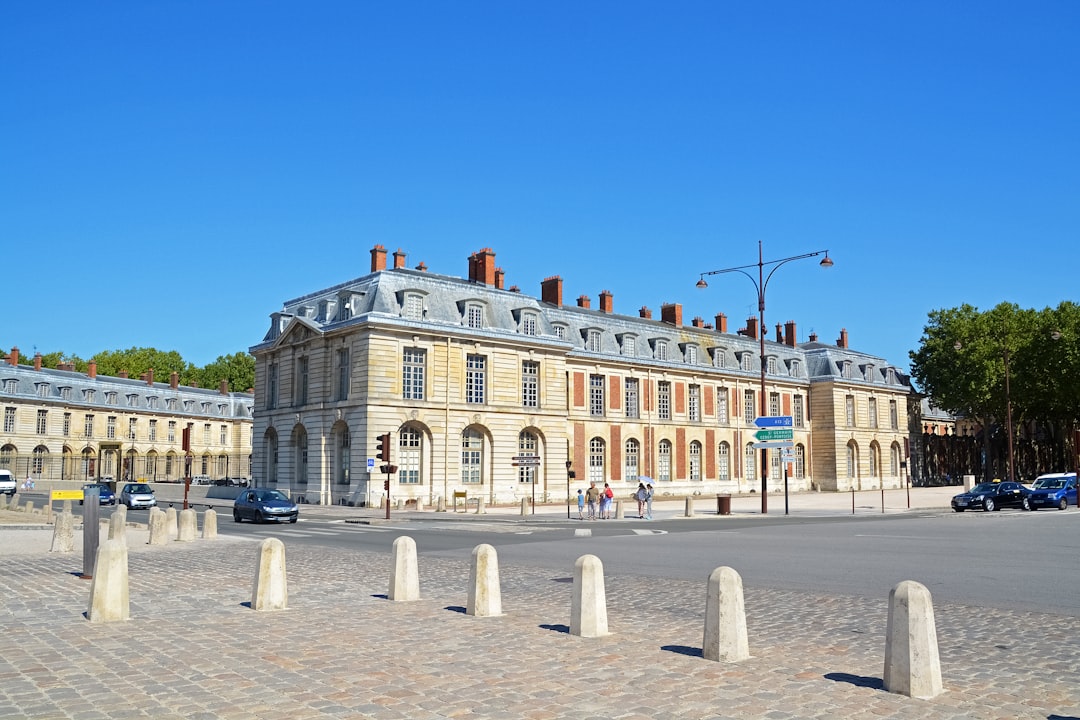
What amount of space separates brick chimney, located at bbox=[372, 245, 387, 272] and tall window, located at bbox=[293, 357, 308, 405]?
634cm

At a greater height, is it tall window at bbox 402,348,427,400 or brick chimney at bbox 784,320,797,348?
brick chimney at bbox 784,320,797,348

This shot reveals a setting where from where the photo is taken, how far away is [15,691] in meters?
6.78

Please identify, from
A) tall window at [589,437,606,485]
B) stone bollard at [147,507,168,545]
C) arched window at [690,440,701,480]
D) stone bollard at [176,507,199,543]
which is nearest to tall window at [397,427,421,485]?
tall window at [589,437,606,485]

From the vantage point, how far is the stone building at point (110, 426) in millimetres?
76438

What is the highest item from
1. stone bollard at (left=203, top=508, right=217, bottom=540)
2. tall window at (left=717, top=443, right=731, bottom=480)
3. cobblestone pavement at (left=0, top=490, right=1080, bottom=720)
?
tall window at (left=717, top=443, right=731, bottom=480)

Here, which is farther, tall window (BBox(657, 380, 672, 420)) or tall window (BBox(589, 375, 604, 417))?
tall window (BBox(657, 380, 672, 420))

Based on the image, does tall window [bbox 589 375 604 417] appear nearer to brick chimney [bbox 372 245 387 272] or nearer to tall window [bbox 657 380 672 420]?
tall window [bbox 657 380 672 420]

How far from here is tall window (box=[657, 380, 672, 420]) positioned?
61.2 m

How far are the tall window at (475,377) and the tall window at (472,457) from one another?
1.72m

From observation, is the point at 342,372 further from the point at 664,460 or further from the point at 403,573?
the point at 403,573

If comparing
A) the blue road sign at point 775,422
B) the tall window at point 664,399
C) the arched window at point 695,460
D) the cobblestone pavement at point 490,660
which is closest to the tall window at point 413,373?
the blue road sign at point 775,422

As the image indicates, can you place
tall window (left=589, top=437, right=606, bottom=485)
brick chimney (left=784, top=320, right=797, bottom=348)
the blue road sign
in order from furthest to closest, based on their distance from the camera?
brick chimney (left=784, top=320, right=797, bottom=348), tall window (left=589, top=437, right=606, bottom=485), the blue road sign

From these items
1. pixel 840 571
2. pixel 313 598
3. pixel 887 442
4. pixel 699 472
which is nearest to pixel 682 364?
pixel 699 472

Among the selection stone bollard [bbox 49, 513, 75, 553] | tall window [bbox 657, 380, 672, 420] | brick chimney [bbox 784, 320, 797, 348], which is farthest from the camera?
brick chimney [bbox 784, 320, 797, 348]
